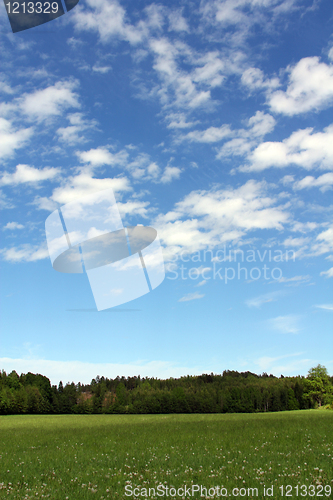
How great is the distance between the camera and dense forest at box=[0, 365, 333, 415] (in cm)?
10362

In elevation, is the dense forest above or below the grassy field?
below

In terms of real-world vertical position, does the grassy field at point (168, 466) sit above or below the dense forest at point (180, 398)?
above

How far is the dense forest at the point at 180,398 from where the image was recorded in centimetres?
10362

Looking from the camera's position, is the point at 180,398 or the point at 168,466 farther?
the point at 180,398

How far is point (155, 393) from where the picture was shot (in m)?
113

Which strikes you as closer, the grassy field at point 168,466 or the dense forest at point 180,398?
the grassy field at point 168,466

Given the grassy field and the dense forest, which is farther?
the dense forest

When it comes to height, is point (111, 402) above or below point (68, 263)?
below

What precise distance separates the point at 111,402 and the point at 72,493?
11417 cm

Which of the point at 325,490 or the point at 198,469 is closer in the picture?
the point at 325,490

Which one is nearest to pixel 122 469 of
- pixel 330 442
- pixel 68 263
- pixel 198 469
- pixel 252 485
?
pixel 198 469

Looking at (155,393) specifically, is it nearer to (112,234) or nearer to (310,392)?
(310,392)

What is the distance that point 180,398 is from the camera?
111 metres

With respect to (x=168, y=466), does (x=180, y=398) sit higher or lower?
lower
